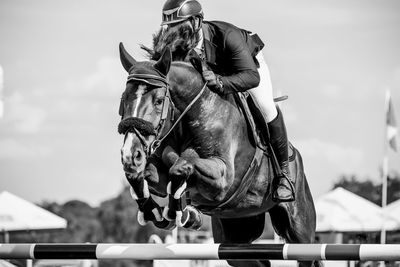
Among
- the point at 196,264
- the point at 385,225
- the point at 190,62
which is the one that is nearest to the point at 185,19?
the point at 190,62

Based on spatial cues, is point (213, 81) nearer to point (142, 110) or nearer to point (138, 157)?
point (142, 110)

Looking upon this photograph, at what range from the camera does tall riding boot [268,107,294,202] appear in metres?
7.45

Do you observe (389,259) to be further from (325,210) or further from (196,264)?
(325,210)

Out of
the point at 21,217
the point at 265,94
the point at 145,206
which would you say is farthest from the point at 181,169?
the point at 21,217

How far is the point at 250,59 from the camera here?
697 centimetres

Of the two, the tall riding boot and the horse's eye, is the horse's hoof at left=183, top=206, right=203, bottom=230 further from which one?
the tall riding boot

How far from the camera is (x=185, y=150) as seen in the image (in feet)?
22.2

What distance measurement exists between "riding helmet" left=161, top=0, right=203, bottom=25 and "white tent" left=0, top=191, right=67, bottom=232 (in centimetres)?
899

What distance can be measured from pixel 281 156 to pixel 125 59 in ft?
5.38

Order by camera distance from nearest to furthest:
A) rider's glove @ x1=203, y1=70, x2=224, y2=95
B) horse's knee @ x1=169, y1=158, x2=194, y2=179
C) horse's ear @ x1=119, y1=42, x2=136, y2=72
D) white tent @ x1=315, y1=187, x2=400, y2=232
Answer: horse's knee @ x1=169, y1=158, x2=194, y2=179 → horse's ear @ x1=119, y1=42, x2=136, y2=72 → rider's glove @ x1=203, y1=70, x2=224, y2=95 → white tent @ x1=315, y1=187, x2=400, y2=232

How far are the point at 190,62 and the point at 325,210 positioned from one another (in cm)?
1115

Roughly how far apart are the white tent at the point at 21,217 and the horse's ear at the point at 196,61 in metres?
8.89

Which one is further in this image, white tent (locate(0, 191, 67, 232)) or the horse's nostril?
white tent (locate(0, 191, 67, 232))

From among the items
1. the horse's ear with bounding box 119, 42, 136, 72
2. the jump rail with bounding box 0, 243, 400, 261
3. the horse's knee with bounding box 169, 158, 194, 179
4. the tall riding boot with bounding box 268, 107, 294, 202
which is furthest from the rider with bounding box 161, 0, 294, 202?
the jump rail with bounding box 0, 243, 400, 261
